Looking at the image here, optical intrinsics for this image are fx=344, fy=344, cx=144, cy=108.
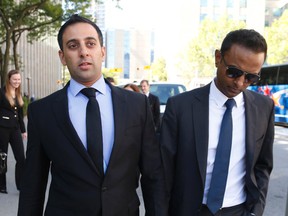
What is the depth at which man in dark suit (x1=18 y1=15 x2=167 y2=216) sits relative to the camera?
1.85 metres

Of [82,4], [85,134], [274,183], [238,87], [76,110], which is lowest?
[274,183]

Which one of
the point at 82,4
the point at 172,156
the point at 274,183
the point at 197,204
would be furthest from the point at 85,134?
the point at 82,4

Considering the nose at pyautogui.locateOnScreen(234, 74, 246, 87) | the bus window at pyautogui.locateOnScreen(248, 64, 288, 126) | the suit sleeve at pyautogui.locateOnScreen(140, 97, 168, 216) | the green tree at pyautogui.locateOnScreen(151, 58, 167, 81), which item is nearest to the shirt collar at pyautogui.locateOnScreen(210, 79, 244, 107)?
the nose at pyautogui.locateOnScreen(234, 74, 246, 87)

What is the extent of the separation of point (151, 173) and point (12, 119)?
13.1ft

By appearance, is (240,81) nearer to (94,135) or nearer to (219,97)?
(219,97)

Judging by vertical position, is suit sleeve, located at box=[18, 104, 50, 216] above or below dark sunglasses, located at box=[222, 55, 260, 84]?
below

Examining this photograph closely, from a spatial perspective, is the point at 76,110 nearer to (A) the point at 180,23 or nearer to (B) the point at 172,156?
(B) the point at 172,156

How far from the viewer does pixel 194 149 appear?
6.80 feet

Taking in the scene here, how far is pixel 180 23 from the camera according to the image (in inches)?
2448

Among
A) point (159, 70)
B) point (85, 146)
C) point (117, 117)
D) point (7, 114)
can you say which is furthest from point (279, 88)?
point (159, 70)

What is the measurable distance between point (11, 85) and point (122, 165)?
416cm

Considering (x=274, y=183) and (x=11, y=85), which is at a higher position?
(x=11, y=85)

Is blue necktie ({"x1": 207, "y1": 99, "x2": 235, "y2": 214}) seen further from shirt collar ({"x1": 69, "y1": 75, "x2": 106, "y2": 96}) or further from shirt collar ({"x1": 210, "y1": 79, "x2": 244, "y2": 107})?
shirt collar ({"x1": 69, "y1": 75, "x2": 106, "y2": 96})

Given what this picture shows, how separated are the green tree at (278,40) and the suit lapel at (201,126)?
29.5m
